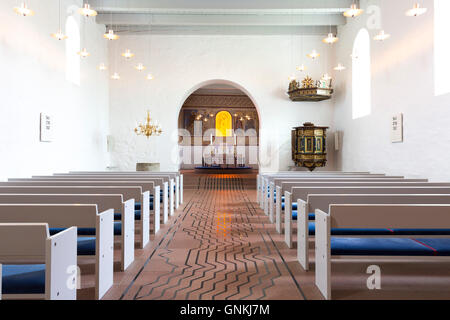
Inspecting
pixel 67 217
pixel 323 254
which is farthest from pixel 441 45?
pixel 67 217

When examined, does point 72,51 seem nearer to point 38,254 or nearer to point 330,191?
point 330,191

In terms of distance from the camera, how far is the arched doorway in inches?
816

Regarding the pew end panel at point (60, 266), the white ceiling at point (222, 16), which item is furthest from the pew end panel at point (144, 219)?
the white ceiling at point (222, 16)

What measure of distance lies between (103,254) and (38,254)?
3.03ft

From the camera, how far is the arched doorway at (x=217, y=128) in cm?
2072

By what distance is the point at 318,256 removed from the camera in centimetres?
283

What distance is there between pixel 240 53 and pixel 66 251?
1172 cm

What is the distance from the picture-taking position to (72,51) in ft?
31.3

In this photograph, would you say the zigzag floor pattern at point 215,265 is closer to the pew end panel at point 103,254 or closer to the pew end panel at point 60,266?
the pew end panel at point 103,254

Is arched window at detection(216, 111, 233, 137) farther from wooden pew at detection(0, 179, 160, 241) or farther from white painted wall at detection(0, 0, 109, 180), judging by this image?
wooden pew at detection(0, 179, 160, 241)

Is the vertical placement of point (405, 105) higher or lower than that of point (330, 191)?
higher

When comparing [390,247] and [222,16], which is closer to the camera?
[390,247]

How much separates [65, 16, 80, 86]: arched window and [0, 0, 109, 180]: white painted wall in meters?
0.28

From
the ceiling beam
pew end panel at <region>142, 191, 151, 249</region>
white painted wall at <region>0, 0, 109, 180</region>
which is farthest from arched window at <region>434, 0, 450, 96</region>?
white painted wall at <region>0, 0, 109, 180</region>
